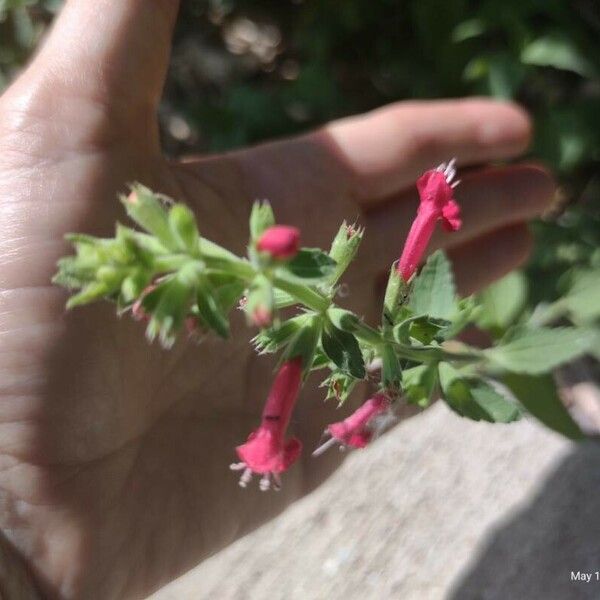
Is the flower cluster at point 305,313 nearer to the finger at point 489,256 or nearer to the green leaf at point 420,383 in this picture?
the green leaf at point 420,383

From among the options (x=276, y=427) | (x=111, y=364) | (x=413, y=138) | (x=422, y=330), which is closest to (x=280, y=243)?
(x=276, y=427)

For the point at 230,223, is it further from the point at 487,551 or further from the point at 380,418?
the point at 487,551

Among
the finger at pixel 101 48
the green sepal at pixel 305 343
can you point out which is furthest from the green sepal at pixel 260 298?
the finger at pixel 101 48

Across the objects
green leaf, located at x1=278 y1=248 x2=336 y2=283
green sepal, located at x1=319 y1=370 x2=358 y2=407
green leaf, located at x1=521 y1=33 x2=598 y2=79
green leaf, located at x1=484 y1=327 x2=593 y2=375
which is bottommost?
green leaf, located at x1=521 y1=33 x2=598 y2=79

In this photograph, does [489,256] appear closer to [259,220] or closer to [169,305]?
[259,220]

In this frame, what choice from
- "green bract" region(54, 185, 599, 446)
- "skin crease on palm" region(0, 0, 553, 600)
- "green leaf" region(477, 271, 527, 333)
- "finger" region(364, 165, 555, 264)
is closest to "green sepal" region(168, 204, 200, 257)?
"green bract" region(54, 185, 599, 446)

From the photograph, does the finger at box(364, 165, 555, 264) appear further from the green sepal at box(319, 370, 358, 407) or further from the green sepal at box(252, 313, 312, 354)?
the green sepal at box(252, 313, 312, 354)
